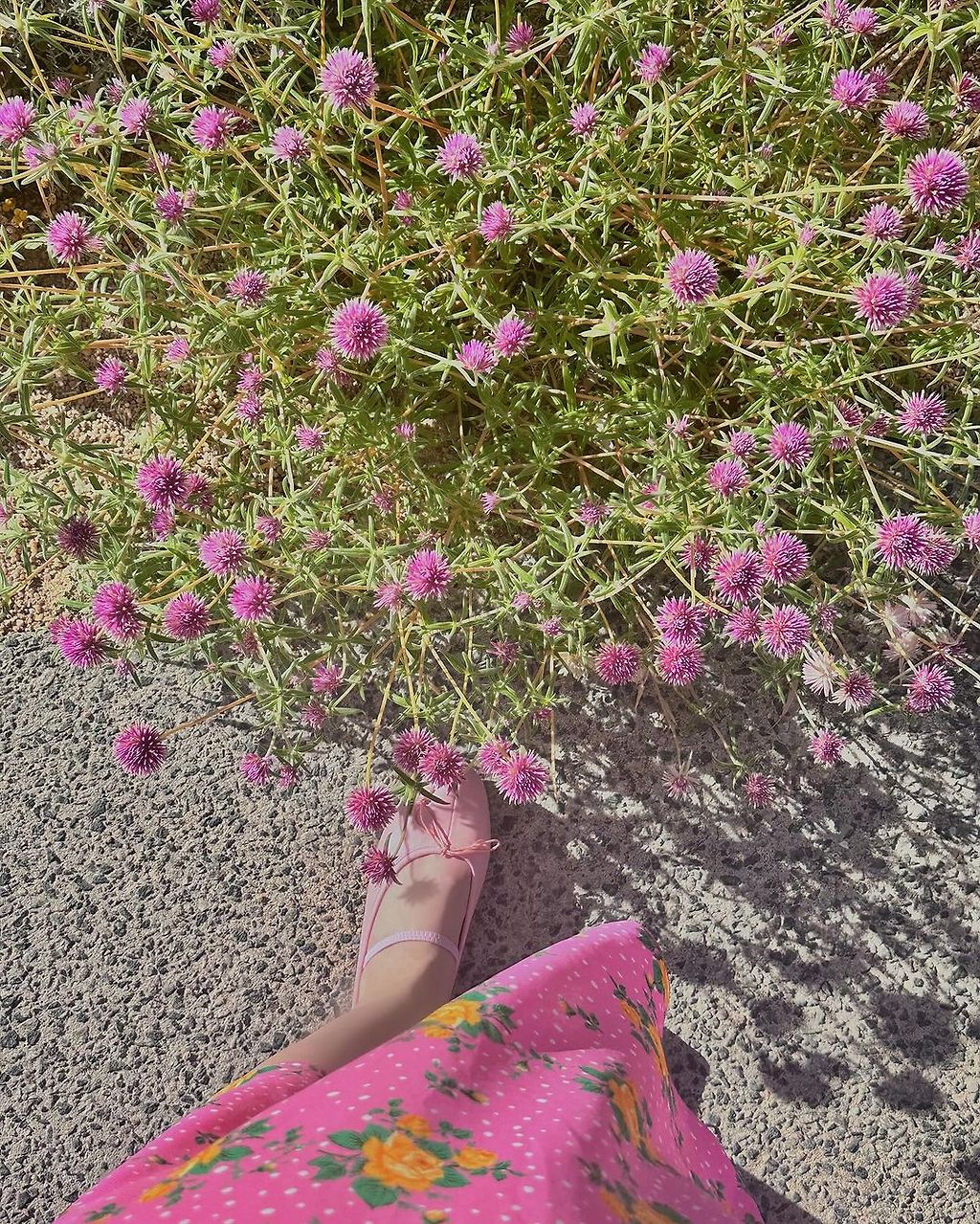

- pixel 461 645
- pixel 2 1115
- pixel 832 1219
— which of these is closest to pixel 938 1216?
pixel 832 1219

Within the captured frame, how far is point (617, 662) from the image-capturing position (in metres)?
1.20

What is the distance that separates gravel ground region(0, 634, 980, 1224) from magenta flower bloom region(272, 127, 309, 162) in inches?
33.1

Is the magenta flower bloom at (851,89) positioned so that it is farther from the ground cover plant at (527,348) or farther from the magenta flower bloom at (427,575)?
the magenta flower bloom at (427,575)

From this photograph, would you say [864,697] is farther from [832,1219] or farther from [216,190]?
[216,190]

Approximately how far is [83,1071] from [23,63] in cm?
167

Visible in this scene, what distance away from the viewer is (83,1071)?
1479 mm

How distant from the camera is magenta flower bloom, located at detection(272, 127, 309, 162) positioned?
1.08m

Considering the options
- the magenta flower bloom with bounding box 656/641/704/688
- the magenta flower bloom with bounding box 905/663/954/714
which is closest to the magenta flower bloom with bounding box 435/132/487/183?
the magenta flower bloom with bounding box 656/641/704/688

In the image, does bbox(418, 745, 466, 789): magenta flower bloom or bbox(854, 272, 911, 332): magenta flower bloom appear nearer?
bbox(854, 272, 911, 332): magenta flower bloom

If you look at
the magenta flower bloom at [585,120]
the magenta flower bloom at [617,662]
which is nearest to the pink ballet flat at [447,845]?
the magenta flower bloom at [617,662]

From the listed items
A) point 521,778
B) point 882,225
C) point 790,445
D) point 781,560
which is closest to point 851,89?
point 882,225

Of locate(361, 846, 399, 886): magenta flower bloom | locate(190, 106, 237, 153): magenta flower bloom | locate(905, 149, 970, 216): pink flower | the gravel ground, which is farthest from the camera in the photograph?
the gravel ground

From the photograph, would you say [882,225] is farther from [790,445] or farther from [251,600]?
[251,600]

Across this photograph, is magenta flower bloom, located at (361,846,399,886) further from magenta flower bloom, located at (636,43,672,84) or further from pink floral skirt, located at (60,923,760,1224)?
magenta flower bloom, located at (636,43,672,84)
